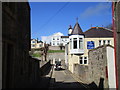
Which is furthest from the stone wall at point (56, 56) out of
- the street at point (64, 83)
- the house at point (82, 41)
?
the street at point (64, 83)

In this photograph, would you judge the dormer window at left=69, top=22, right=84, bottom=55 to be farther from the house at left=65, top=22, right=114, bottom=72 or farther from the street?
the street

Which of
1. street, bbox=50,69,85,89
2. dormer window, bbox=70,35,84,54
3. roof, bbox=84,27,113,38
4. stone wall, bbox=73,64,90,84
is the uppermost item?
roof, bbox=84,27,113,38

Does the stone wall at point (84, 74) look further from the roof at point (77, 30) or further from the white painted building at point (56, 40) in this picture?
the white painted building at point (56, 40)

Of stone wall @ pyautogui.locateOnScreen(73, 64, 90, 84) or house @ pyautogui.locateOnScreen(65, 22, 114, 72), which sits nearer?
stone wall @ pyautogui.locateOnScreen(73, 64, 90, 84)

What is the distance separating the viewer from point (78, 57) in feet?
104

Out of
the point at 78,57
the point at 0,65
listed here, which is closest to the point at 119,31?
the point at 0,65

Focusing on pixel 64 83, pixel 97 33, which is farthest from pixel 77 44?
pixel 64 83

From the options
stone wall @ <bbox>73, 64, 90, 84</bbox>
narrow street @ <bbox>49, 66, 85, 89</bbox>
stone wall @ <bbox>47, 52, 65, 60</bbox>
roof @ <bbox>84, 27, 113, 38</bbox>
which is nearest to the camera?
narrow street @ <bbox>49, 66, 85, 89</bbox>

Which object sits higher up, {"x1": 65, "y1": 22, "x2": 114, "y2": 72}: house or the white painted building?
the white painted building

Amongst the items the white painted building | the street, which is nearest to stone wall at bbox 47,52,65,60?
the street

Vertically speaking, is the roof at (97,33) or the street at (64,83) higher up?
the roof at (97,33)

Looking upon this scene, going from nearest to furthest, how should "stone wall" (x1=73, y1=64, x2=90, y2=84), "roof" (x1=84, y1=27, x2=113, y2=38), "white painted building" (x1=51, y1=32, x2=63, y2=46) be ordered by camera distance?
1. "stone wall" (x1=73, y1=64, x2=90, y2=84)
2. "roof" (x1=84, y1=27, x2=113, y2=38)
3. "white painted building" (x1=51, y1=32, x2=63, y2=46)

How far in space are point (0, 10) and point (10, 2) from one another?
53.3 inches

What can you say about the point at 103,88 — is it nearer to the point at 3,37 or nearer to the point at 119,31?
the point at 119,31
